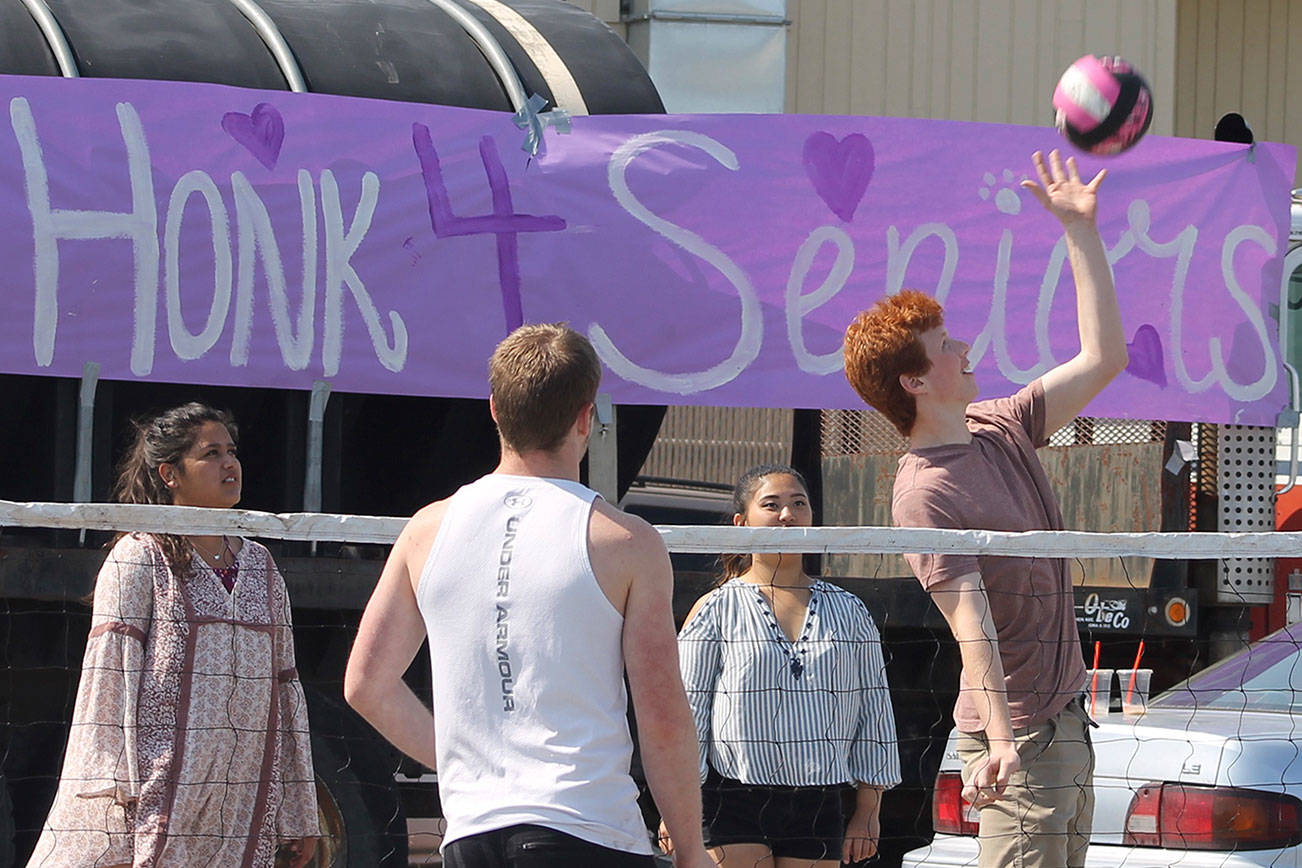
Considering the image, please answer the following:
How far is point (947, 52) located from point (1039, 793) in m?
10.7

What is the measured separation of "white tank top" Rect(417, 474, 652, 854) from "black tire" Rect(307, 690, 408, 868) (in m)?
2.94

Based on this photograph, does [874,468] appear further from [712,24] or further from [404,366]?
[712,24]

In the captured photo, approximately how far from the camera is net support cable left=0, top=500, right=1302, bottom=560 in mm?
4332

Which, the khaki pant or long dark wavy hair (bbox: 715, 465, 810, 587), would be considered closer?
the khaki pant

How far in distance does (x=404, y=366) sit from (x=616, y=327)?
0.76 m

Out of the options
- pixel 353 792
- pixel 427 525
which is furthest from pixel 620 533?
pixel 353 792

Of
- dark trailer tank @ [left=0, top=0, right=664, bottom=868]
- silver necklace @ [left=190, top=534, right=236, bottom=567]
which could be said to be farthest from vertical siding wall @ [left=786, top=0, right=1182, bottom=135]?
silver necklace @ [left=190, top=534, right=236, bottom=567]

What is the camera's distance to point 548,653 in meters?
2.98

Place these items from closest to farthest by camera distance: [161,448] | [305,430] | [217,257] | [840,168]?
[161,448] → [217,257] → [305,430] → [840,168]

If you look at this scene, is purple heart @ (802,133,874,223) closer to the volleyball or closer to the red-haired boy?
the volleyball

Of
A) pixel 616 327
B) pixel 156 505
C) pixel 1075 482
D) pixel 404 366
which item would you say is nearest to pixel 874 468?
pixel 1075 482

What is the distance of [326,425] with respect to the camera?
6352 millimetres

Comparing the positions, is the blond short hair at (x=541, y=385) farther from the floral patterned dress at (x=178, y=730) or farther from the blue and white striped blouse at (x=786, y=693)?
the blue and white striped blouse at (x=786, y=693)

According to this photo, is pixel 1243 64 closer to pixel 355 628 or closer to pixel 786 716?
pixel 355 628
